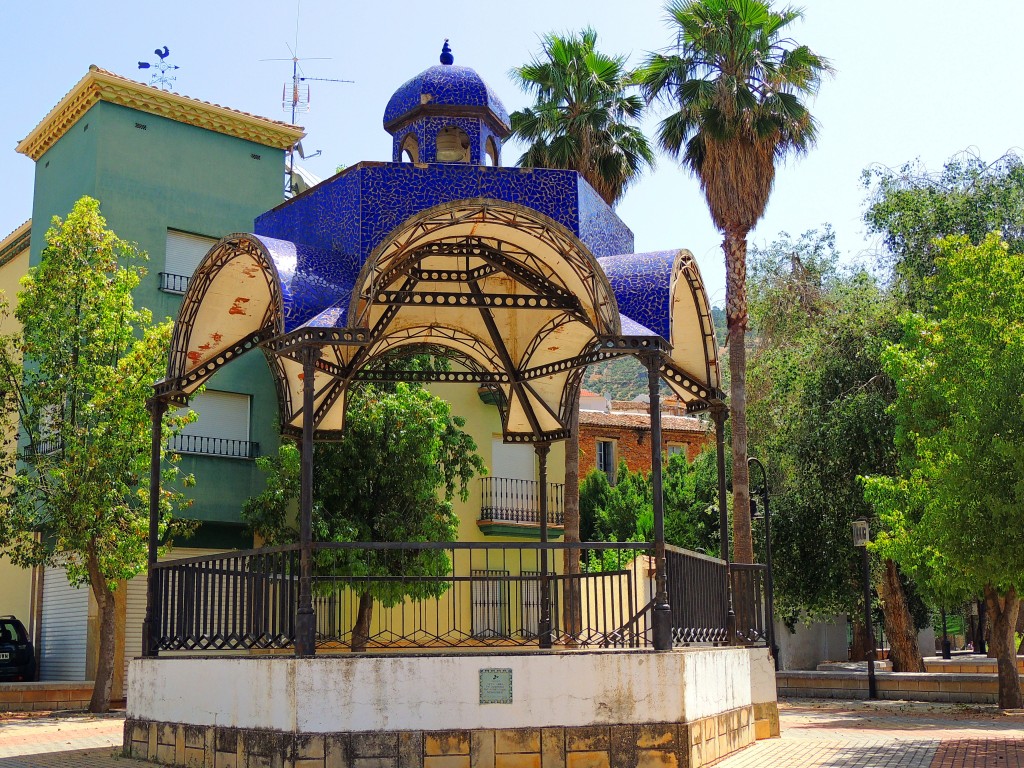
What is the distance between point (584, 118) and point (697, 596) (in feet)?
52.2

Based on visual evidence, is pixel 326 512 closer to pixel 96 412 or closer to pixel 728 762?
pixel 96 412

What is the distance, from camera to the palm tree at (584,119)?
82.6 ft

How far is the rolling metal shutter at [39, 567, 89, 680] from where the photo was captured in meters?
23.9

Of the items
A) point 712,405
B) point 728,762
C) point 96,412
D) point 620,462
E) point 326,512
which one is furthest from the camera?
point 620,462

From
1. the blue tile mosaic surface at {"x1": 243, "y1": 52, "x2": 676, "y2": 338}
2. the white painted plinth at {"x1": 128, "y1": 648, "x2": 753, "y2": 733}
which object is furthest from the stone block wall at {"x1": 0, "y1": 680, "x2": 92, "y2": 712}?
the blue tile mosaic surface at {"x1": 243, "y1": 52, "x2": 676, "y2": 338}

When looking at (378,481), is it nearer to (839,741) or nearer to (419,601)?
(419,601)

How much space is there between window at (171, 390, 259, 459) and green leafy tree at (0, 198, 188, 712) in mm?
4408

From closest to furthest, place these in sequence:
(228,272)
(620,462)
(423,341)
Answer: (228,272), (423,341), (620,462)

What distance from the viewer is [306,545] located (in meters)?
9.46

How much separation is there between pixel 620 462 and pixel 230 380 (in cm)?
2090

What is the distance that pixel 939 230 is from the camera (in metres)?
26.2

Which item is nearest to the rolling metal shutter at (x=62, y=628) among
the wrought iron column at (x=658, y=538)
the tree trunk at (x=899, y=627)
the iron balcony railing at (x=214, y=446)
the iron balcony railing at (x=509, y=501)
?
the iron balcony railing at (x=214, y=446)

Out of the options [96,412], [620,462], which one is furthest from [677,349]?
[620,462]

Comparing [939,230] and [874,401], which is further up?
[939,230]
